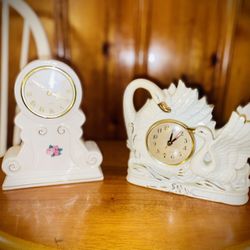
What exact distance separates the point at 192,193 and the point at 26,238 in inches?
14.2

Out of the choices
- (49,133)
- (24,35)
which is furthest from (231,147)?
(24,35)

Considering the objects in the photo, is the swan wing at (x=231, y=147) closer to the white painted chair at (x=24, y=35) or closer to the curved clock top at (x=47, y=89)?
the curved clock top at (x=47, y=89)

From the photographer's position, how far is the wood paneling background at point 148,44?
89 cm

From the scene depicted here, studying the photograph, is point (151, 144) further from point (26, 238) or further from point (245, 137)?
point (26, 238)

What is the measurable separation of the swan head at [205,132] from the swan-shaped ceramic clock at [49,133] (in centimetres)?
25

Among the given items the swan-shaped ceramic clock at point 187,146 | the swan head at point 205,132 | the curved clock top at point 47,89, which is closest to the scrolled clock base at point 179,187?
the swan-shaped ceramic clock at point 187,146

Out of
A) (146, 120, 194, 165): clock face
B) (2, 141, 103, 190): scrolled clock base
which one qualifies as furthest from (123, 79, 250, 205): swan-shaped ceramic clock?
(2, 141, 103, 190): scrolled clock base

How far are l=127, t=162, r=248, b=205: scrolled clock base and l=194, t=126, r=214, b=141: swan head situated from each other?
12 cm

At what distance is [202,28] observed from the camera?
92 centimetres

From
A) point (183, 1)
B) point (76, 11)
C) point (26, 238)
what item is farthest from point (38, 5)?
point (26, 238)

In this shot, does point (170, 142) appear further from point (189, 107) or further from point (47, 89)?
point (47, 89)

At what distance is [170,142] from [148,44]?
1.51ft

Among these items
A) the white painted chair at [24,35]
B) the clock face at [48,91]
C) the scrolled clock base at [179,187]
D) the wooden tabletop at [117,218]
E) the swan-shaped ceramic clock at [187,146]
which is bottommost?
the wooden tabletop at [117,218]

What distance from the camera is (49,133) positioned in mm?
632
